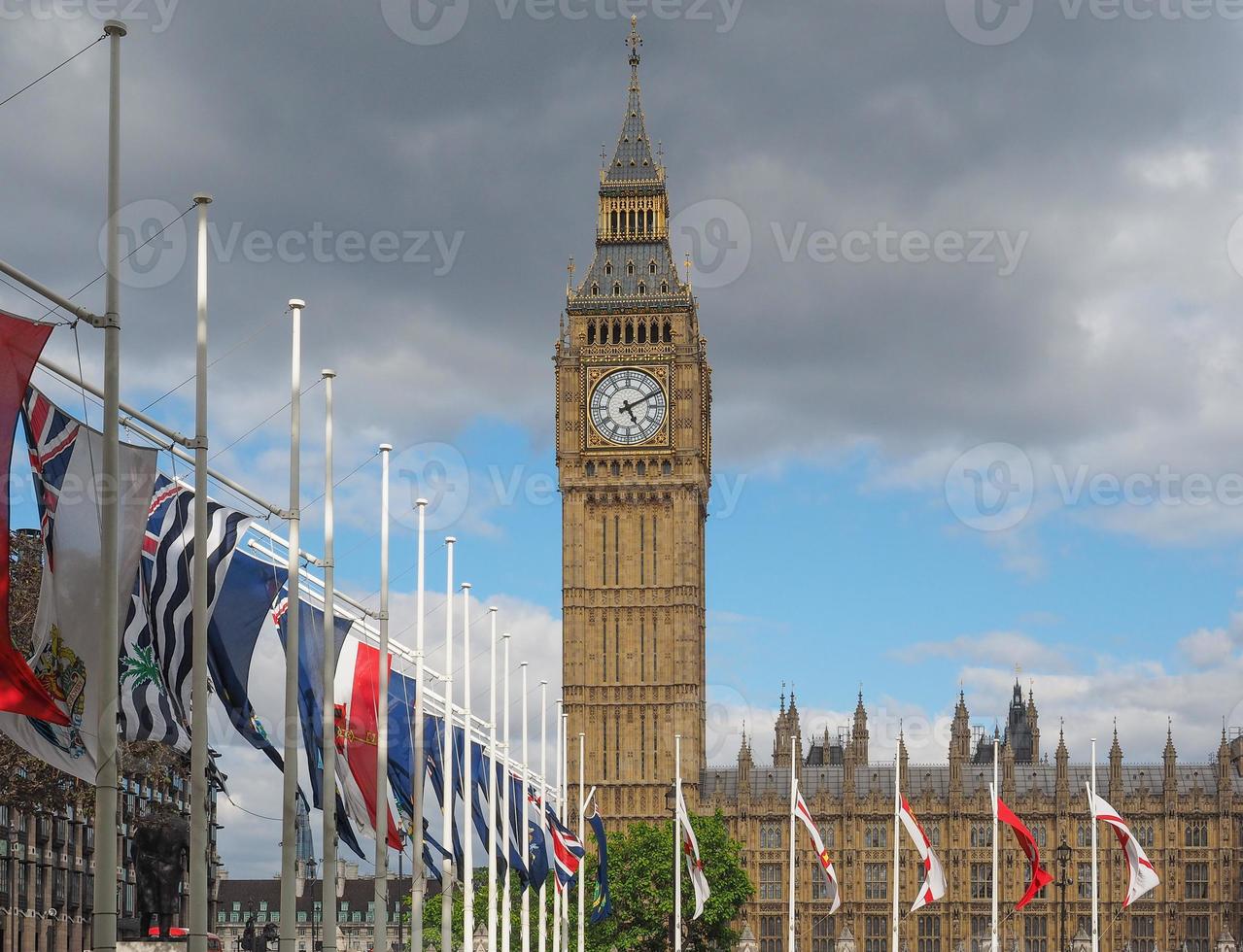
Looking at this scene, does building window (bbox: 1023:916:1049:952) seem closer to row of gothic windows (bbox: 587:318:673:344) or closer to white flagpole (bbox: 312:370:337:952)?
row of gothic windows (bbox: 587:318:673:344)

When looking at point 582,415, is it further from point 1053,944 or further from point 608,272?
point 1053,944

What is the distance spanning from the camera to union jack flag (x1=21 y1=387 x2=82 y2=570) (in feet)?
95.9

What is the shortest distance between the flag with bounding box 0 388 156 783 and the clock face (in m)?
108

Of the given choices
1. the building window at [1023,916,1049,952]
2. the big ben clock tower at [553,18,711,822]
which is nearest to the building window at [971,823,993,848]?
the building window at [1023,916,1049,952]

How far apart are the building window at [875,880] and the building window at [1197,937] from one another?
2186cm

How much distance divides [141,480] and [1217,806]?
12423cm

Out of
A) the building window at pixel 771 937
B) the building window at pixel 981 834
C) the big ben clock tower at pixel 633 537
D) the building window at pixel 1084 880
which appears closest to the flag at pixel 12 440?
the big ben clock tower at pixel 633 537

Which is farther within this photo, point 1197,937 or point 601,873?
point 1197,937

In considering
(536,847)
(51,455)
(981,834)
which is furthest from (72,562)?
(981,834)

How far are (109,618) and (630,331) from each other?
114m

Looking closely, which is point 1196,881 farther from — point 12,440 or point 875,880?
point 12,440

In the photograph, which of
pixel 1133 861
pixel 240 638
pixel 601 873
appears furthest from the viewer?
pixel 601 873

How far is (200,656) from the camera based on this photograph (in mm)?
33188

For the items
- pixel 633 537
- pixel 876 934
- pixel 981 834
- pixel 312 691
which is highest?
pixel 633 537
